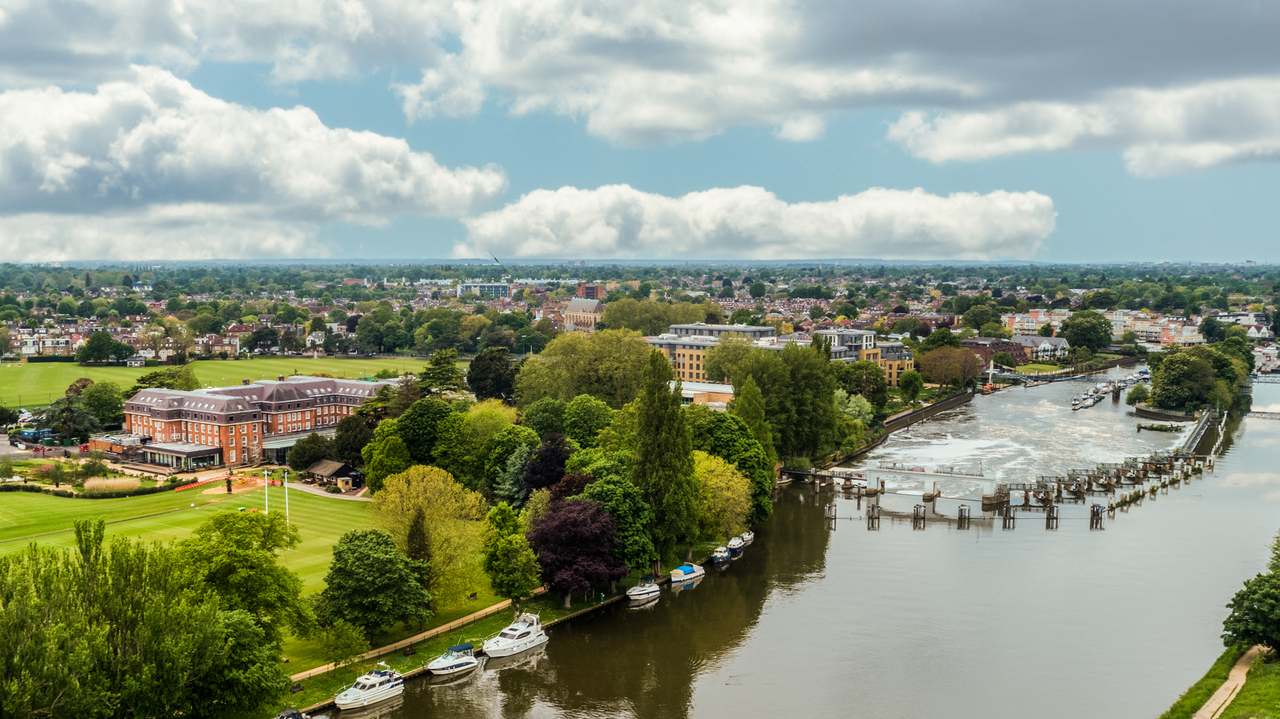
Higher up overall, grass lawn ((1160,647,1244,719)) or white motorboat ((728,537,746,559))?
grass lawn ((1160,647,1244,719))

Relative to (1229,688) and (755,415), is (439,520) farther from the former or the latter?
(1229,688)

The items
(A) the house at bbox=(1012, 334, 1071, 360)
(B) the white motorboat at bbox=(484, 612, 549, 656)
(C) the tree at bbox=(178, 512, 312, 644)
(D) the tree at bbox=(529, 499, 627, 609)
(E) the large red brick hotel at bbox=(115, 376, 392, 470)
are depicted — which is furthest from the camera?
(A) the house at bbox=(1012, 334, 1071, 360)

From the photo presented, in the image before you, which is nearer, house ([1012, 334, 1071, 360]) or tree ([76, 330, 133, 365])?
tree ([76, 330, 133, 365])

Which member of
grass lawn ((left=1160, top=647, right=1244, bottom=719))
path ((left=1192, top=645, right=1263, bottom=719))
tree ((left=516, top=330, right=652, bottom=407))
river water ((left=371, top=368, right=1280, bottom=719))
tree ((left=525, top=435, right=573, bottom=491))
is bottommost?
river water ((left=371, top=368, right=1280, bottom=719))

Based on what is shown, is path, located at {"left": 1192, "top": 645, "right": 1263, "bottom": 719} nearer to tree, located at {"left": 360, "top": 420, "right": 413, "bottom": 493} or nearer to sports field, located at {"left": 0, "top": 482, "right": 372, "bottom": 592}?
sports field, located at {"left": 0, "top": 482, "right": 372, "bottom": 592}

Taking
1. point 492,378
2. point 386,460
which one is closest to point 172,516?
point 386,460

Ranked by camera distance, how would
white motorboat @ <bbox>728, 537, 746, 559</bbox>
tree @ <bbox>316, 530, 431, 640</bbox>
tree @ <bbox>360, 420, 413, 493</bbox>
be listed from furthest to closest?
tree @ <bbox>360, 420, 413, 493</bbox>
white motorboat @ <bbox>728, 537, 746, 559</bbox>
tree @ <bbox>316, 530, 431, 640</bbox>

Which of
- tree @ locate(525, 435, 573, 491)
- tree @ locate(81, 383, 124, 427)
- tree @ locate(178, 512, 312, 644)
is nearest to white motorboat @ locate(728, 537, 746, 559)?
tree @ locate(525, 435, 573, 491)
